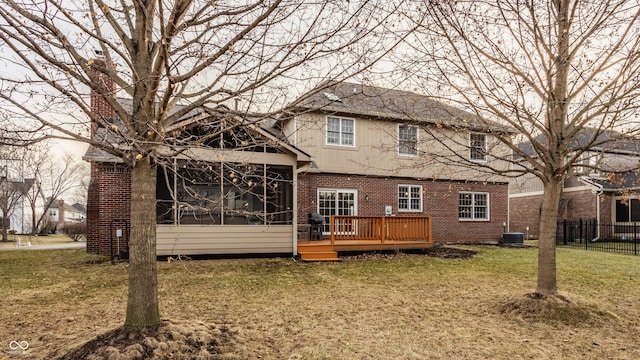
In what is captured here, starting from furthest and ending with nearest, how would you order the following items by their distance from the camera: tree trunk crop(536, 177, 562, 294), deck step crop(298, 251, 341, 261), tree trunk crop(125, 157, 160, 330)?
1. deck step crop(298, 251, 341, 261)
2. tree trunk crop(536, 177, 562, 294)
3. tree trunk crop(125, 157, 160, 330)

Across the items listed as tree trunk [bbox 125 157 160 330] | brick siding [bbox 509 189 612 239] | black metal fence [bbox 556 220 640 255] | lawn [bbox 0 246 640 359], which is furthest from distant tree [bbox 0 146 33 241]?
black metal fence [bbox 556 220 640 255]

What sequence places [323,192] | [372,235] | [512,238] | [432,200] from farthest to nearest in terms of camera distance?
[512,238] < [432,200] < [323,192] < [372,235]

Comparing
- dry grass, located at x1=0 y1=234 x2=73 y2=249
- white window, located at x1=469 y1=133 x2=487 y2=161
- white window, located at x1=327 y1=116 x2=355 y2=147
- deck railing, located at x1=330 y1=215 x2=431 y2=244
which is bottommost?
dry grass, located at x1=0 y1=234 x2=73 y2=249

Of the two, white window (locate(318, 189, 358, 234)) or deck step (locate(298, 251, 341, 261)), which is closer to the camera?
deck step (locate(298, 251, 341, 261))

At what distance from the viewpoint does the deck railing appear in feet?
42.7

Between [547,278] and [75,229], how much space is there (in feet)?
110

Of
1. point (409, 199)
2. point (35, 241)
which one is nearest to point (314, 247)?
point (409, 199)

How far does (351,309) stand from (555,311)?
125 inches

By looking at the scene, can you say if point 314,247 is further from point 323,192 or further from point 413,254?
point 413,254

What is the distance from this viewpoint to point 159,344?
4336 mm

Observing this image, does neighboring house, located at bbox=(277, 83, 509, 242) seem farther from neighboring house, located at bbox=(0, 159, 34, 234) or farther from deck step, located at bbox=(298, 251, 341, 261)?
neighboring house, located at bbox=(0, 159, 34, 234)

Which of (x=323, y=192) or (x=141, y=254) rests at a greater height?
(x=323, y=192)

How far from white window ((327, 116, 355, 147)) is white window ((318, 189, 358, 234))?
6.47 ft

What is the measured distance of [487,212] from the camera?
18.4 m
